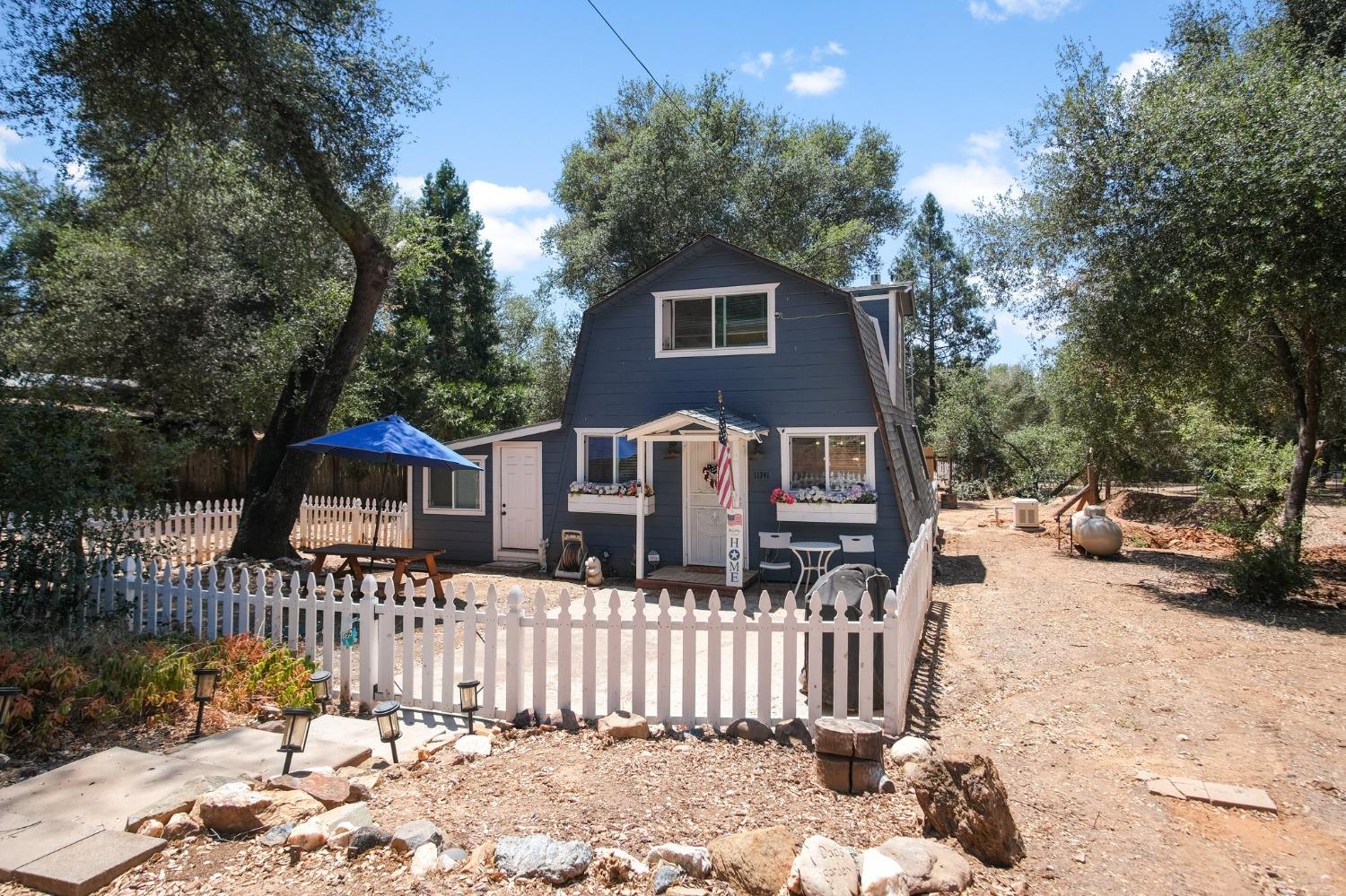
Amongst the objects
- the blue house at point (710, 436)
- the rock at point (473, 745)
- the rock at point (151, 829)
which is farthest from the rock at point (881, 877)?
the blue house at point (710, 436)

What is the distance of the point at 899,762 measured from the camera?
14.5 ft

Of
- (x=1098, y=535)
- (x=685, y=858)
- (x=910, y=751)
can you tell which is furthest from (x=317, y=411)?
(x=1098, y=535)

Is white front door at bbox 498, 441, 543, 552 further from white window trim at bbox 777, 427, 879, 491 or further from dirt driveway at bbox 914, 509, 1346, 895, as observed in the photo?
dirt driveway at bbox 914, 509, 1346, 895

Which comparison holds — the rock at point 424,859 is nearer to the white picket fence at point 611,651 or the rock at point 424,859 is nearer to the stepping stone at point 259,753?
the stepping stone at point 259,753

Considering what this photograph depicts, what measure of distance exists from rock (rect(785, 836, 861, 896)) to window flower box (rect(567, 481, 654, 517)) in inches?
349

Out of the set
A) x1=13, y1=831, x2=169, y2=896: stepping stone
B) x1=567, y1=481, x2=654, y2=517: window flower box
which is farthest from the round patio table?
x1=13, y1=831, x2=169, y2=896: stepping stone

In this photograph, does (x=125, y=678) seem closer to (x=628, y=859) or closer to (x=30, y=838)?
(x=30, y=838)

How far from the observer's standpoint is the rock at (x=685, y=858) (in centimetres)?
302

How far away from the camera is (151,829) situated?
134 inches

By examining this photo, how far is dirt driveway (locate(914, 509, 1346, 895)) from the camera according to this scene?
11.2ft

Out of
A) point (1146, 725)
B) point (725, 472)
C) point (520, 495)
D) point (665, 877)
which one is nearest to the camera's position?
point (665, 877)

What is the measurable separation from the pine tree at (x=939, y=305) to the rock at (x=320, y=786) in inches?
1488

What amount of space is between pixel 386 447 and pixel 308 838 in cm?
684

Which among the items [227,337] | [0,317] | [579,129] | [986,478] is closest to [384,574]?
[227,337]
